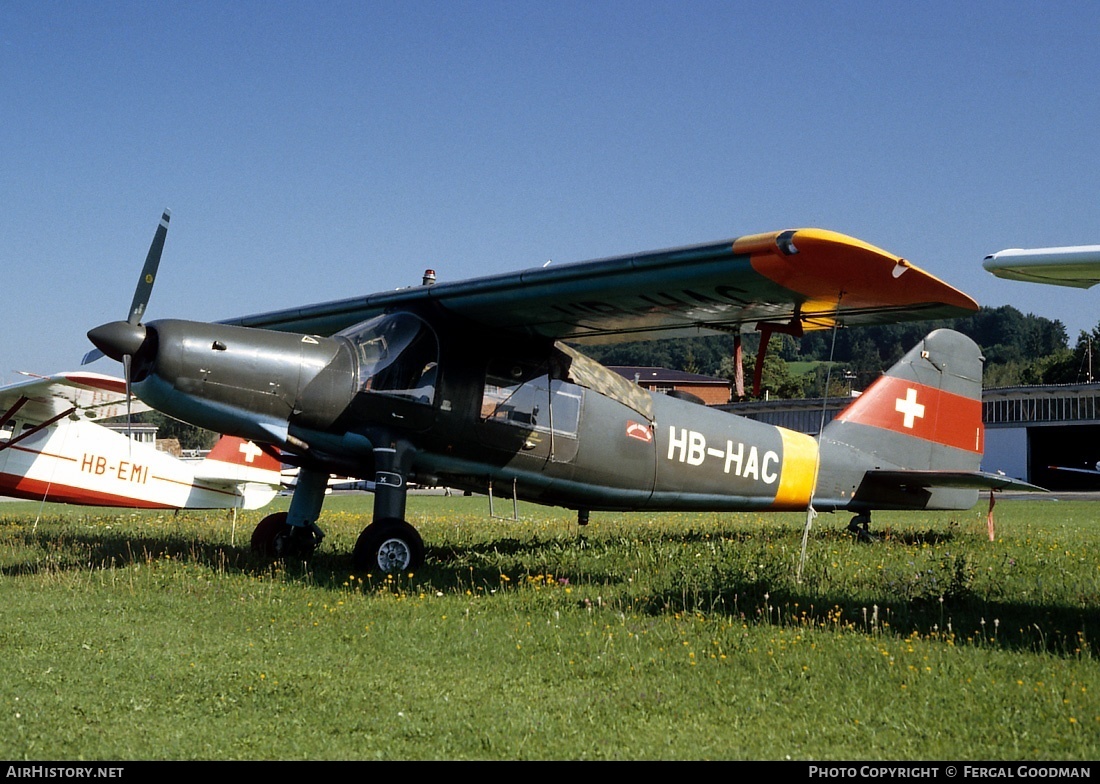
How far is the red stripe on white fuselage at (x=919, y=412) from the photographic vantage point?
13828 mm

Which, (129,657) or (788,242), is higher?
(788,242)

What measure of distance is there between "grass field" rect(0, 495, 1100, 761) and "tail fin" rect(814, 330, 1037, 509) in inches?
109

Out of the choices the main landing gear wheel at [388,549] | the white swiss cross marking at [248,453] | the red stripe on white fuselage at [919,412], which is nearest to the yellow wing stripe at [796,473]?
the red stripe on white fuselage at [919,412]

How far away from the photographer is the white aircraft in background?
52.9 feet

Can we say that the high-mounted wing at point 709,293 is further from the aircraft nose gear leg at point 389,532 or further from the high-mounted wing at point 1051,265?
the aircraft nose gear leg at point 389,532

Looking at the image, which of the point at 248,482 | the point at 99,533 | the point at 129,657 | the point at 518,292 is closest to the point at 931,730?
the point at 129,657

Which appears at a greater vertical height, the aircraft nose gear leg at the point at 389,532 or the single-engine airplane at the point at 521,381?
the single-engine airplane at the point at 521,381

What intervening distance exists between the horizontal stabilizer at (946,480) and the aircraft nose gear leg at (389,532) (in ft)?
22.3

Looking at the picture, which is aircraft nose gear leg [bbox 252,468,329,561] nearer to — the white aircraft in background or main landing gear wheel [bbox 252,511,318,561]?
main landing gear wheel [bbox 252,511,318,561]

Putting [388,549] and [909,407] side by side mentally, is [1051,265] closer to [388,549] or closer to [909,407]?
[388,549]

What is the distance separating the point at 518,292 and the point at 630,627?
3.95m

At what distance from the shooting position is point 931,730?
4488 millimetres

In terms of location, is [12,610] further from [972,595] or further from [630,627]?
[972,595]

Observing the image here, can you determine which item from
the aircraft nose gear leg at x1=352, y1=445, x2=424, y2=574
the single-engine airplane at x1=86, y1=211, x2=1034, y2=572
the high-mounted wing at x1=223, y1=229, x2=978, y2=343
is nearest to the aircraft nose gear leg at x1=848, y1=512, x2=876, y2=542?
the single-engine airplane at x1=86, y1=211, x2=1034, y2=572
